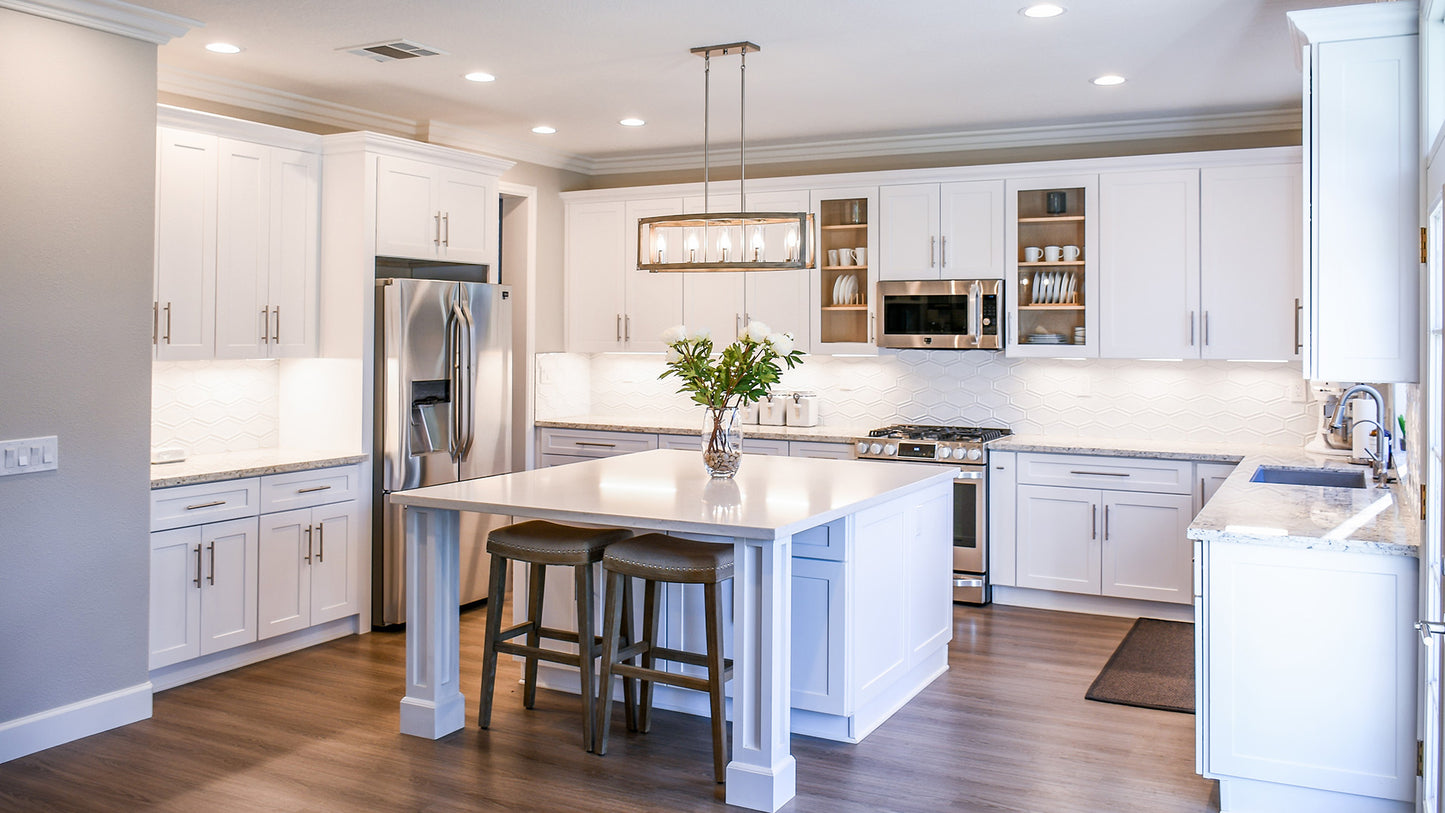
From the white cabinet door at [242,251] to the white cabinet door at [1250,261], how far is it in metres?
4.53

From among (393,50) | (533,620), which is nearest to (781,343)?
(533,620)

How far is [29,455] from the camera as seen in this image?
371 cm

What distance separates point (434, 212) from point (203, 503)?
6.20 feet

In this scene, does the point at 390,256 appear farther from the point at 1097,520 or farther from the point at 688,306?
the point at 1097,520

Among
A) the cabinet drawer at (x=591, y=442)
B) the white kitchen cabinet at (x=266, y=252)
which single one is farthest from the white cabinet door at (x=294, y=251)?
the cabinet drawer at (x=591, y=442)

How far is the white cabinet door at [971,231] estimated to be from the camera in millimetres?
6066

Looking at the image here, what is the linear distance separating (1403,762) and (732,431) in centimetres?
234

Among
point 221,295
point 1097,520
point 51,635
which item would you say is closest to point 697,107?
point 221,295

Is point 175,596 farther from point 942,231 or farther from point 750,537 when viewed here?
point 942,231

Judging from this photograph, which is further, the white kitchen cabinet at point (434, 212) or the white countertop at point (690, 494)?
the white kitchen cabinet at point (434, 212)

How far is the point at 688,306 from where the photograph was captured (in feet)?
22.7

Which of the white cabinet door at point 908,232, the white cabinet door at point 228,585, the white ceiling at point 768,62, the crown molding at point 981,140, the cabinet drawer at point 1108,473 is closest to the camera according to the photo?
the white ceiling at point 768,62

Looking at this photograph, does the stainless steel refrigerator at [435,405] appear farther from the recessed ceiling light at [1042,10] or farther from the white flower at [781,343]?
the recessed ceiling light at [1042,10]

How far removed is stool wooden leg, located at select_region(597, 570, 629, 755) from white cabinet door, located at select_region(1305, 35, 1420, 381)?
2.24 meters
